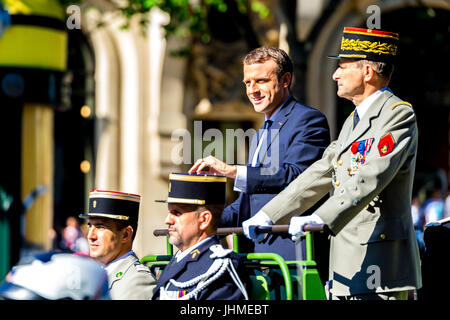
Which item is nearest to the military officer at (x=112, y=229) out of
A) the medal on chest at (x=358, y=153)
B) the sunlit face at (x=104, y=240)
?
the sunlit face at (x=104, y=240)

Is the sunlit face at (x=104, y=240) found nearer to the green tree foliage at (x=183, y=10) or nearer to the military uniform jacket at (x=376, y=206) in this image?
the military uniform jacket at (x=376, y=206)

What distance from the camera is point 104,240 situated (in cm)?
541

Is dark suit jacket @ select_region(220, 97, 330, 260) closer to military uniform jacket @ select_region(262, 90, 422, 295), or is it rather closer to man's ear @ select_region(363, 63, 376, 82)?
military uniform jacket @ select_region(262, 90, 422, 295)

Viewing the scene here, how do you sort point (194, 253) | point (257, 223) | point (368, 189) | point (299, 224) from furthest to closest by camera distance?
point (257, 223) < point (194, 253) < point (368, 189) < point (299, 224)

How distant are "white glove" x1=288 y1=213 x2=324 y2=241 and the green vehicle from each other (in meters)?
0.03

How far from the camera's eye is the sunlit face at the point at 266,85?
5348 mm

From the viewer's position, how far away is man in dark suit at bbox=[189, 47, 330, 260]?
520cm

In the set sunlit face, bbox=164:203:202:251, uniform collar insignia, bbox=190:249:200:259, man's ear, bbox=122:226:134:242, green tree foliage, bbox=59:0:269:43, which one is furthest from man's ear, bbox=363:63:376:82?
green tree foliage, bbox=59:0:269:43

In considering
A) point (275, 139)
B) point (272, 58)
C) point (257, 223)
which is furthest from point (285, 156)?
point (257, 223)

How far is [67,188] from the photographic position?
1656 cm

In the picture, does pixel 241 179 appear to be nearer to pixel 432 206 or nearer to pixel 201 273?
pixel 201 273

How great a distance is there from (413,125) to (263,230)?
2.76 feet

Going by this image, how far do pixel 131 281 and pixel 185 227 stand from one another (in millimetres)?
474
